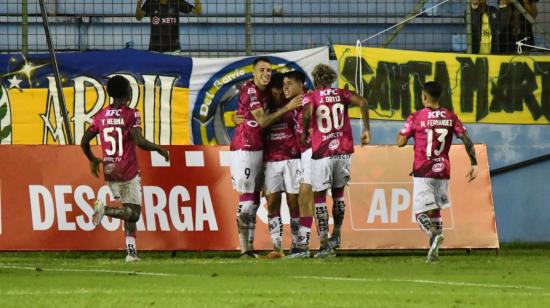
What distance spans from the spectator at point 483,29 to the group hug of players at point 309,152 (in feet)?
16.4

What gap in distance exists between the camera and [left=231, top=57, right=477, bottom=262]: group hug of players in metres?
15.4

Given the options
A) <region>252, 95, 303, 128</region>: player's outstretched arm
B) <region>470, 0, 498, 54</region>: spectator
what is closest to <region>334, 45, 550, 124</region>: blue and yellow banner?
<region>470, 0, 498, 54</region>: spectator

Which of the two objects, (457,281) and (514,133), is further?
(514,133)

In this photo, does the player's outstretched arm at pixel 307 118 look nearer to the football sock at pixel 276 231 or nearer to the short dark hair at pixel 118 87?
the football sock at pixel 276 231

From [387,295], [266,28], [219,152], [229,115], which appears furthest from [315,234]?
[387,295]

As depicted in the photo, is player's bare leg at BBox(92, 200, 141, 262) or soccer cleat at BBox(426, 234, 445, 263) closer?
soccer cleat at BBox(426, 234, 445, 263)

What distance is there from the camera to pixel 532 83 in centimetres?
2033

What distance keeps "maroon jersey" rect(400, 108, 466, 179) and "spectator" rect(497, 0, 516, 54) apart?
5.46 m

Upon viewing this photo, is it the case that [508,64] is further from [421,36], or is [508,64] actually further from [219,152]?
[219,152]

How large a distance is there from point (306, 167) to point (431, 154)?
62.2 inches

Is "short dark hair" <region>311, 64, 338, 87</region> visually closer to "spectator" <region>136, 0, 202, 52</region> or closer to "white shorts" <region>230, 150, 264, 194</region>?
"white shorts" <region>230, 150, 264, 194</region>

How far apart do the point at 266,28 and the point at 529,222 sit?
4.57 meters

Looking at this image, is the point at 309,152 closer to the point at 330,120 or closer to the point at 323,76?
the point at 330,120

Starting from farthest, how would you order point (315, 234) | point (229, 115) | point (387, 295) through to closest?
point (229, 115) < point (315, 234) < point (387, 295)
